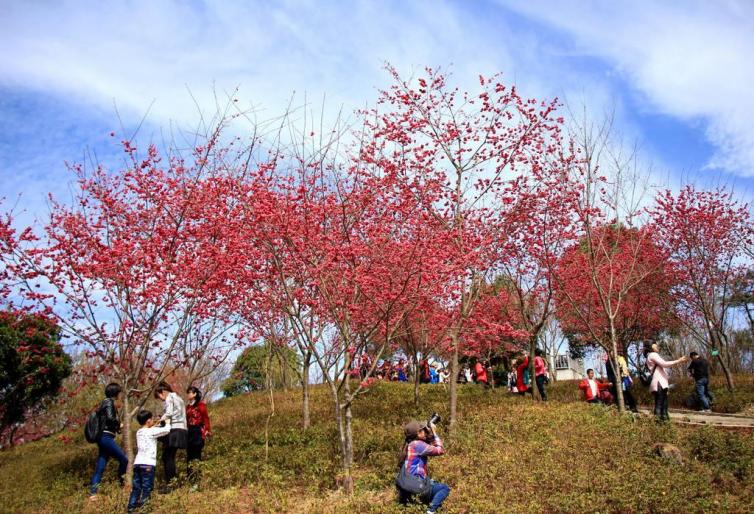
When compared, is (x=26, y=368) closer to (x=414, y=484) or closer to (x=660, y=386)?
(x=414, y=484)

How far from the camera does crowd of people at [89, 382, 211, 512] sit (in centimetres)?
827

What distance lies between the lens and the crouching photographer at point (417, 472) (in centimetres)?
671

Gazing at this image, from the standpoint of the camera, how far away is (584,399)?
46.9ft

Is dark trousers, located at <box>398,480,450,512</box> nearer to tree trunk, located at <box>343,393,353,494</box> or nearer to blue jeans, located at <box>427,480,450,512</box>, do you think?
blue jeans, located at <box>427,480,450,512</box>

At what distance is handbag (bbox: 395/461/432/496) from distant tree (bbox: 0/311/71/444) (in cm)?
1701

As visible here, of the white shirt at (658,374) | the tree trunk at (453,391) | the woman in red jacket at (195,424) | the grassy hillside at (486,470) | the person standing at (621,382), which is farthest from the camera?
the person standing at (621,382)

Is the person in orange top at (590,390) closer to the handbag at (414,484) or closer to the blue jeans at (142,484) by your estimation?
the handbag at (414,484)

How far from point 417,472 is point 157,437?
175 inches

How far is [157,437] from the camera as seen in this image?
8617 mm

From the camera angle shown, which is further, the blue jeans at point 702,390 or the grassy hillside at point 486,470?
the blue jeans at point 702,390

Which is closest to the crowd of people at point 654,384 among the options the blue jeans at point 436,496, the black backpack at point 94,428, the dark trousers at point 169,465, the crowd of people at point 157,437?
the blue jeans at point 436,496

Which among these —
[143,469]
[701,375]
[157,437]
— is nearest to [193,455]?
[157,437]

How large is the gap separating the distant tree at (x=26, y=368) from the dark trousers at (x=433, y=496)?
1695 cm

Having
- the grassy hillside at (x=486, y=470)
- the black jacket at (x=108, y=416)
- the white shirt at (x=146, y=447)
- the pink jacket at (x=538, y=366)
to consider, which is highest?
the pink jacket at (x=538, y=366)
